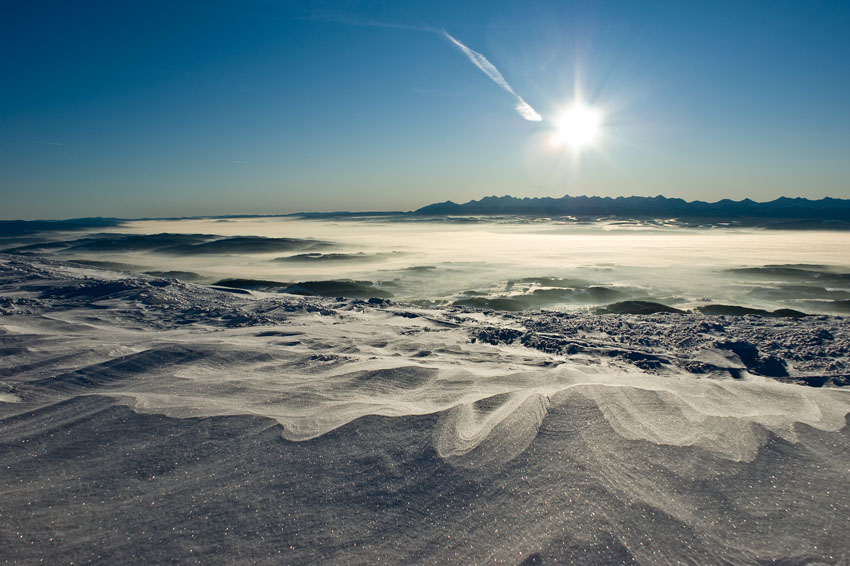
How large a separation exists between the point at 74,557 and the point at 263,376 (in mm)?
1717

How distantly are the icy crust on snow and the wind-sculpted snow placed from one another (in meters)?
0.03

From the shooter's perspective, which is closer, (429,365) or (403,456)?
(403,456)

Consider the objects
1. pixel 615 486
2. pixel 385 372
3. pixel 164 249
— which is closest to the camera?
pixel 615 486

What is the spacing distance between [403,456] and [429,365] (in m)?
1.56

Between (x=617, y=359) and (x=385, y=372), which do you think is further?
(x=617, y=359)

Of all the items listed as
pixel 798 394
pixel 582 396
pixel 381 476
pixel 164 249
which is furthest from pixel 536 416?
pixel 164 249

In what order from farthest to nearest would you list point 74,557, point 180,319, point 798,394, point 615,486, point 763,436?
point 180,319
point 798,394
point 763,436
point 615,486
point 74,557

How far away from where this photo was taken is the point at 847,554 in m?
1.51

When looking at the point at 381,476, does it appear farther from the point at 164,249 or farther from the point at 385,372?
the point at 164,249

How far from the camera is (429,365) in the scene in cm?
356

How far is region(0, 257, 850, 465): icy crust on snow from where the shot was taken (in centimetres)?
244

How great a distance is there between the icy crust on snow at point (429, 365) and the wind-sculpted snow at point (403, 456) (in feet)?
0.09

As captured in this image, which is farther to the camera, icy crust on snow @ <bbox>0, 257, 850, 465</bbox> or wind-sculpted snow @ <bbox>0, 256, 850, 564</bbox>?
icy crust on snow @ <bbox>0, 257, 850, 465</bbox>

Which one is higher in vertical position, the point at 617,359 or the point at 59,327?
the point at 59,327
